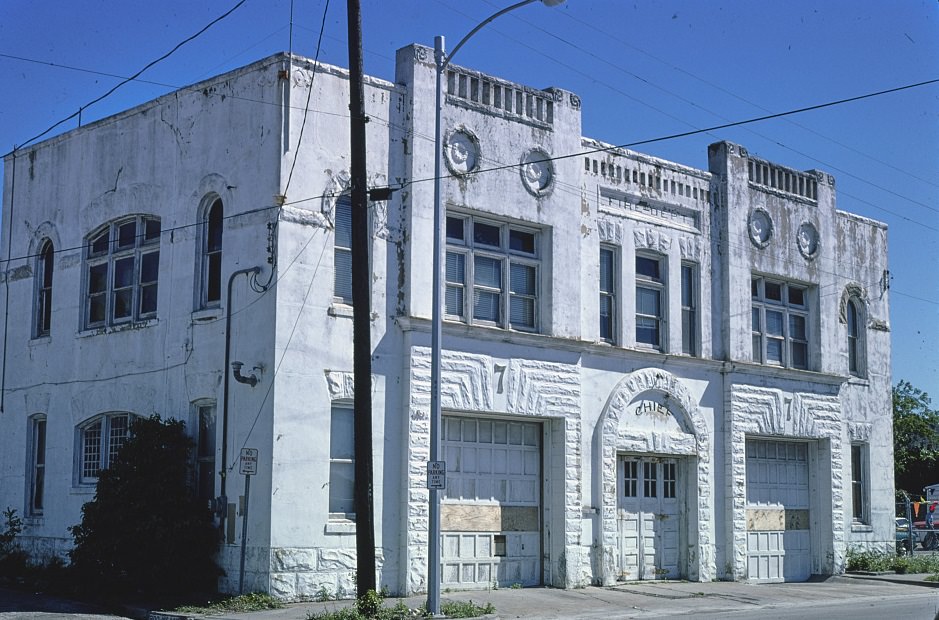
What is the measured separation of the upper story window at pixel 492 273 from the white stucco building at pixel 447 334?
0.15 feet

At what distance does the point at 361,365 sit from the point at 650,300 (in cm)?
1004

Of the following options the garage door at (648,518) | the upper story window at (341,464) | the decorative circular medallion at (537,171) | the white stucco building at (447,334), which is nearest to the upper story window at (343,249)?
the white stucco building at (447,334)

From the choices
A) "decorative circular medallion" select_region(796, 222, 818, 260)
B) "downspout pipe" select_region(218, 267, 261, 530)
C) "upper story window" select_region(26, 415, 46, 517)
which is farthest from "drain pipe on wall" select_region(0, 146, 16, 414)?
"decorative circular medallion" select_region(796, 222, 818, 260)

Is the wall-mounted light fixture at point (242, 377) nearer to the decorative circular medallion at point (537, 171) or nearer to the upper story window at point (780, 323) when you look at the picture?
the decorative circular medallion at point (537, 171)

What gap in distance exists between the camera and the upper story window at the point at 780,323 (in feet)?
93.9

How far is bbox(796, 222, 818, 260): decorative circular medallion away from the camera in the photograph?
29672 millimetres

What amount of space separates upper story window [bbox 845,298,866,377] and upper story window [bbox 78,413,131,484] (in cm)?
1795

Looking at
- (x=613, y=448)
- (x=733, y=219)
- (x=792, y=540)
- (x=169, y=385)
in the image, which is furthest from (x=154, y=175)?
(x=792, y=540)

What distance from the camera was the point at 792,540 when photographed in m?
28.8

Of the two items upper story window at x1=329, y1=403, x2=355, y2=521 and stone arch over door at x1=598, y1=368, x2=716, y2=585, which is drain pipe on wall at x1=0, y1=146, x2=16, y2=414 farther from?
stone arch over door at x1=598, y1=368, x2=716, y2=585

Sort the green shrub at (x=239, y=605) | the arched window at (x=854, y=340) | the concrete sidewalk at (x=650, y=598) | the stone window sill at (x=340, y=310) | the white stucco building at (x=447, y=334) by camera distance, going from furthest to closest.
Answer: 1. the arched window at (x=854, y=340)
2. the stone window sill at (x=340, y=310)
3. the white stucco building at (x=447, y=334)
4. the concrete sidewalk at (x=650, y=598)
5. the green shrub at (x=239, y=605)

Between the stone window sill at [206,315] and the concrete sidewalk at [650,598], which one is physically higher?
the stone window sill at [206,315]

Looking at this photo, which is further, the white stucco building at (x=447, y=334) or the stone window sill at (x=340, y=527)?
the white stucco building at (x=447, y=334)

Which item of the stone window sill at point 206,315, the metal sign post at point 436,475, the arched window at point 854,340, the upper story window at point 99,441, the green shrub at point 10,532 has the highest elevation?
the arched window at point 854,340
